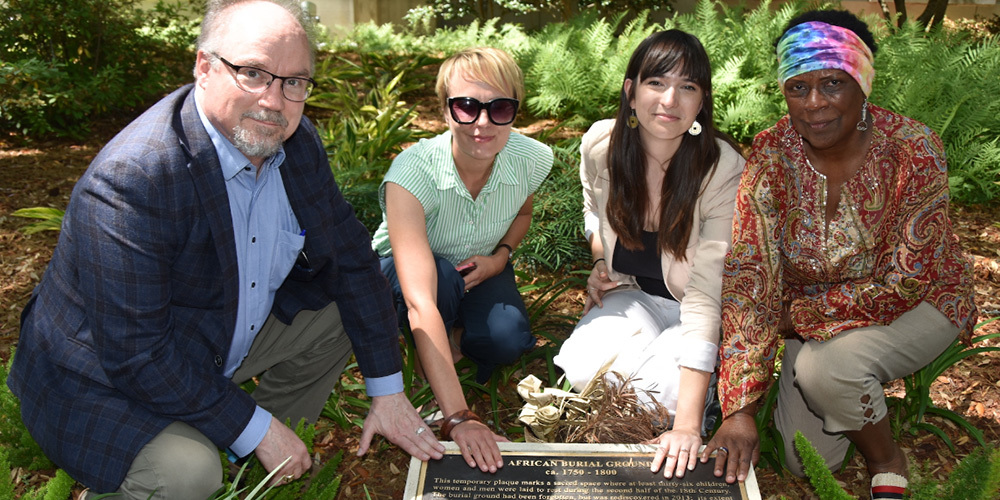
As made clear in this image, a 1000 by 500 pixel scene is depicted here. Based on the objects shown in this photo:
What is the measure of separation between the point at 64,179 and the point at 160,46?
1697mm

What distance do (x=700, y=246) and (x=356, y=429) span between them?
A: 5.04 feet

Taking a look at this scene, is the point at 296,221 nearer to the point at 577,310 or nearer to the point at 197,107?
the point at 197,107

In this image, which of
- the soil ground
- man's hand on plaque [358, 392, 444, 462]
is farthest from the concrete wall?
man's hand on plaque [358, 392, 444, 462]

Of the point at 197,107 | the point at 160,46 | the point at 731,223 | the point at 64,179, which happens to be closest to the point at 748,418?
the point at 731,223

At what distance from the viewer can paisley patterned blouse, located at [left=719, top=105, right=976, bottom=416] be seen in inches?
96.0

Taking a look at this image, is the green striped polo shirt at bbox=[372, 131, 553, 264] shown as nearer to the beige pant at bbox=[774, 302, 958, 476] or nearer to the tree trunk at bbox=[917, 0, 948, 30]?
the beige pant at bbox=[774, 302, 958, 476]

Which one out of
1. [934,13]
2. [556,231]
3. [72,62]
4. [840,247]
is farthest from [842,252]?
[934,13]

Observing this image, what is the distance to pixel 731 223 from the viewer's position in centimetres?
276

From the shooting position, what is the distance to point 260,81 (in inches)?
86.7

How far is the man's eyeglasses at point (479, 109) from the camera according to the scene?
2916mm

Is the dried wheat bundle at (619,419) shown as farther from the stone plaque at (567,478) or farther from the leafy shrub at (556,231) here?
the leafy shrub at (556,231)

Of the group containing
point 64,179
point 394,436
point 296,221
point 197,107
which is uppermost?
point 197,107

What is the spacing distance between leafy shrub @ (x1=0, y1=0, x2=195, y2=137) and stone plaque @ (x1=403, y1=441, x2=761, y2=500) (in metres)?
4.24

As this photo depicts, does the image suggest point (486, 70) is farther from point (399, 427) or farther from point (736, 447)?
point (736, 447)
